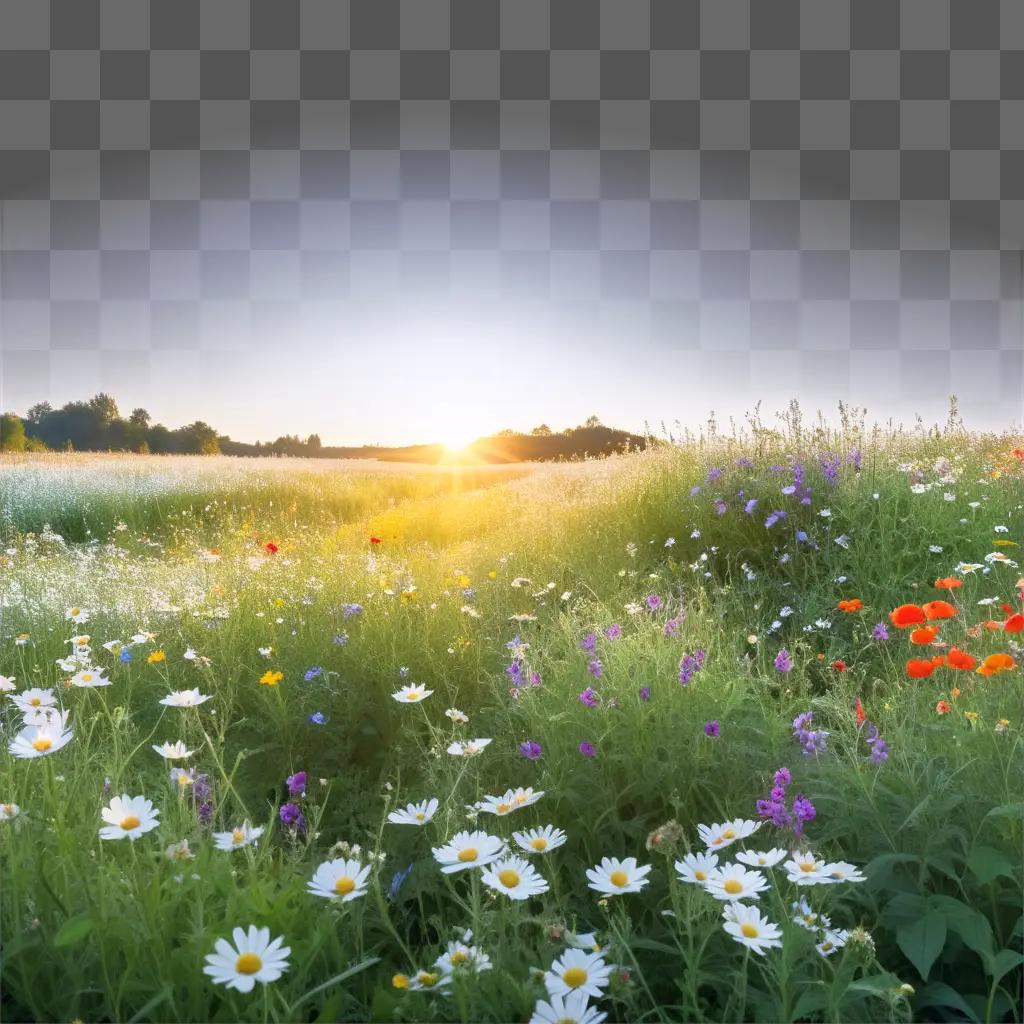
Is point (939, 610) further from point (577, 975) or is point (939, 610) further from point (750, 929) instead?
point (577, 975)

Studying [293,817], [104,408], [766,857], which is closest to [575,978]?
[766,857]

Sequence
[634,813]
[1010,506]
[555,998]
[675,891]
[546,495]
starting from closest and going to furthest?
[555,998] < [675,891] < [634,813] < [1010,506] < [546,495]

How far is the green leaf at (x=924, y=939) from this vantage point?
1.40m

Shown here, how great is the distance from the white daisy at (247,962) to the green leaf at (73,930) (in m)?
0.24

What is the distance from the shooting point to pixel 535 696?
2639 mm

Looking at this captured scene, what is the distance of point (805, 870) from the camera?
1372 millimetres

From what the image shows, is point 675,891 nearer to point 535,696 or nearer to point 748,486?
point 535,696

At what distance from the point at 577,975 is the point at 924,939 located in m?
0.69

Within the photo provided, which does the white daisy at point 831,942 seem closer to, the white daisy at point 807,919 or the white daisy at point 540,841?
the white daisy at point 807,919

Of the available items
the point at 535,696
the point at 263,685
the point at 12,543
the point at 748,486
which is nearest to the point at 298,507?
the point at 12,543

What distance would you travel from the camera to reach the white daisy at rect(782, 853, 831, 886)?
1.29m

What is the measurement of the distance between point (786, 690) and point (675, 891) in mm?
1455

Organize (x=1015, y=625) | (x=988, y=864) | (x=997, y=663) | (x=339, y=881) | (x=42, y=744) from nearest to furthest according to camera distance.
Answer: (x=339, y=881)
(x=42, y=744)
(x=988, y=864)
(x=997, y=663)
(x=1015, y=625)

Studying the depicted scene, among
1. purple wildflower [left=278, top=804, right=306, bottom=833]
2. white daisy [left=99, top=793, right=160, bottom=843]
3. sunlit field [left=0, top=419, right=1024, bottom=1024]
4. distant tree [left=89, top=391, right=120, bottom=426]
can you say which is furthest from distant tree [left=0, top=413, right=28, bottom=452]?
white daisy [left=99, top=793, right=160, bottom=843]
